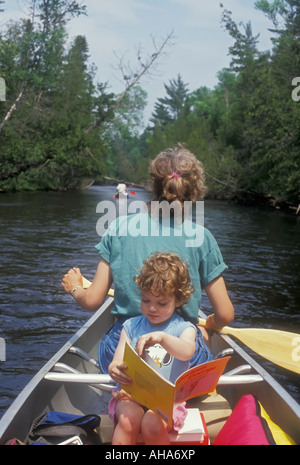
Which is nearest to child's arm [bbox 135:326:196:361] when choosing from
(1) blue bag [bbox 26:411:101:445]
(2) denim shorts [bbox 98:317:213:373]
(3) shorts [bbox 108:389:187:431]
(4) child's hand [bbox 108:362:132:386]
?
(4) child's hand [bbox 108:362:132:386]

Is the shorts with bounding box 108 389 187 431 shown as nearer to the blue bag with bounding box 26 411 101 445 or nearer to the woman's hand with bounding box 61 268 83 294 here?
the blue bag with bounding box 26 411 101 445

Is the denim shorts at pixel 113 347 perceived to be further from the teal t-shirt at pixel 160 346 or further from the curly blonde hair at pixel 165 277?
the curly blonde hair at pixel 165 277

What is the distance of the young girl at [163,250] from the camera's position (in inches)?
116

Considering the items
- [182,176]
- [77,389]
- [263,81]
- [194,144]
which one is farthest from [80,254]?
[194,144]

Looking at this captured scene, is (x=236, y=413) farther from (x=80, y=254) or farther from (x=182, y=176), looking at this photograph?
(x=80, y=254)

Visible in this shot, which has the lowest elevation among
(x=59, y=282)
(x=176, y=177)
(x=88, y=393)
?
(x=59, y=282)

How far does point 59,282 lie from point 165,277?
6.29 meters

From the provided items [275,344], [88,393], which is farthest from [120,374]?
[275,344]

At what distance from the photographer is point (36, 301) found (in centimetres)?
745

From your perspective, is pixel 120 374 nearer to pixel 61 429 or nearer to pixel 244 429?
pixel 61 429

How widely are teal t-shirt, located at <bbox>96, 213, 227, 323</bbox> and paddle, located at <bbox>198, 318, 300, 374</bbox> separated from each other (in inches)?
38.5

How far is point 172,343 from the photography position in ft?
8.46

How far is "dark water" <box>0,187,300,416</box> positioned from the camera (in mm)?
5566
